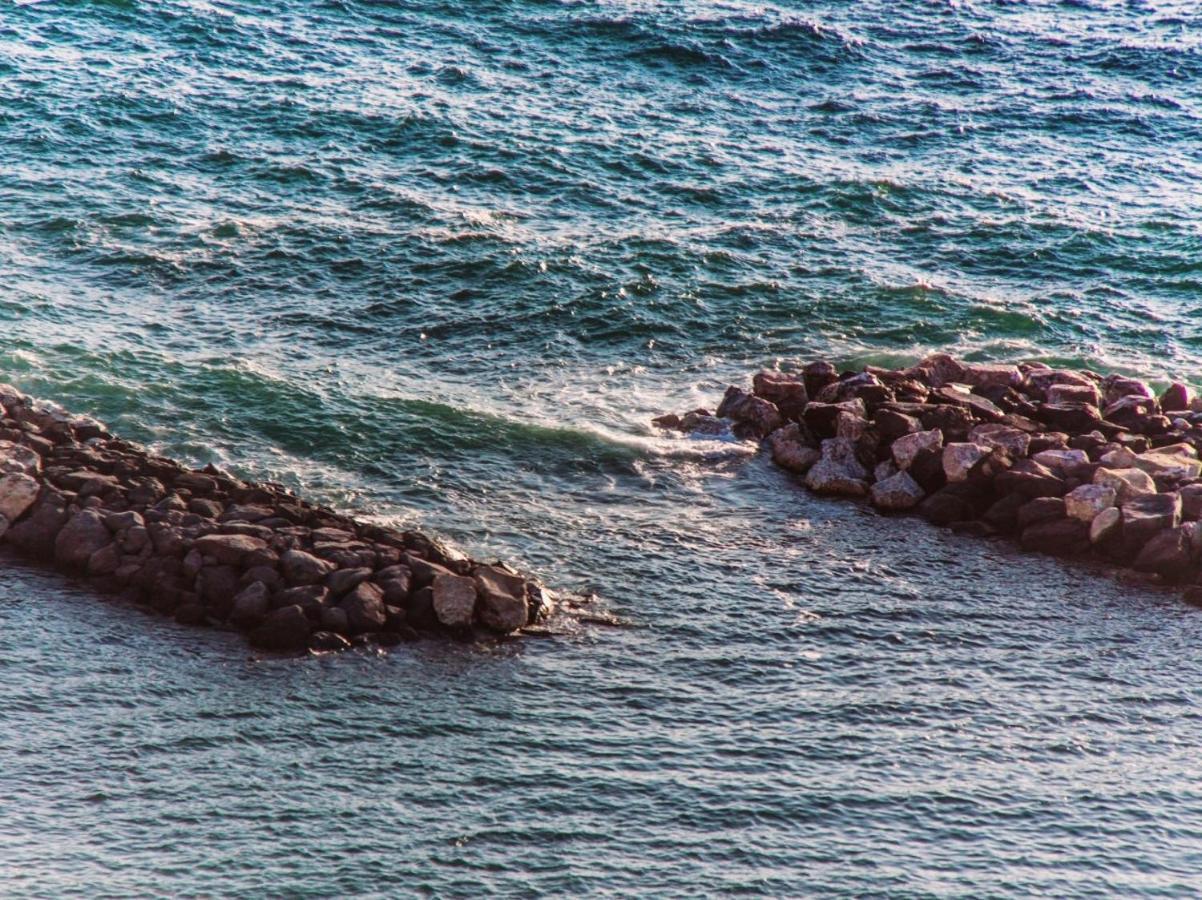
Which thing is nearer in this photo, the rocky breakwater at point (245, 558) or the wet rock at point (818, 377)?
the rocky breakwater at point (245, 558)

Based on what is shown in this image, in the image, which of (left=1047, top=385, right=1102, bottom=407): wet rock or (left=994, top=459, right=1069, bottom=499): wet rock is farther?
(left=1047, top=385, right=1102, bottom=407): wet rock

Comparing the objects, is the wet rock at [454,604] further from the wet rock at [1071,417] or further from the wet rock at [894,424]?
the wet rock at [1071,417]

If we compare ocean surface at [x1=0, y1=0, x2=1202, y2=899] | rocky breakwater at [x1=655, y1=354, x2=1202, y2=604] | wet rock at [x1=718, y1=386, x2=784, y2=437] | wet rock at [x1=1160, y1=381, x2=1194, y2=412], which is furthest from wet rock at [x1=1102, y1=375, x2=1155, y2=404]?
wet rock at [x1=718, y1=386, x2=784, y2=437]

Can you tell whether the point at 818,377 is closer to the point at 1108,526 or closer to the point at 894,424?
the point at 894,424

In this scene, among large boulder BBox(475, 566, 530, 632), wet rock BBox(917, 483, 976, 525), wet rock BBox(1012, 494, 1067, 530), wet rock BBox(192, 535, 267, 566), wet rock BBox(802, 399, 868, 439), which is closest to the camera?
large boulder BBox(475, 566, 530, 632)

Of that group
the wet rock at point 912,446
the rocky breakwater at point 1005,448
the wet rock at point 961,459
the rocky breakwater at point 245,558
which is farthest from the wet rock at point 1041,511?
the rocky breakwater at point 245,558

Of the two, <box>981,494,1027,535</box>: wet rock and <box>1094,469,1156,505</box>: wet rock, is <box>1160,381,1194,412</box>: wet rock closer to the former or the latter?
<box>1094,469,1156,505</box>: wet rock

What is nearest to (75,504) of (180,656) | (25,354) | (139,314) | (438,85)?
(180,656)
